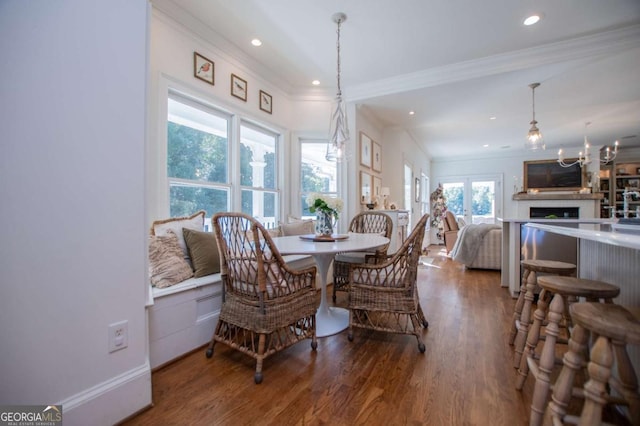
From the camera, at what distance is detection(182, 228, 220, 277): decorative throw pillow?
2.22 metres

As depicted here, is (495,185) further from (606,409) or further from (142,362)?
(142,362)

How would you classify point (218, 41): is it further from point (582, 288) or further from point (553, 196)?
point (553, 196)

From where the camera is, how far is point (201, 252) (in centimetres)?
226

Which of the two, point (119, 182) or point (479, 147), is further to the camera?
point (479, 147)

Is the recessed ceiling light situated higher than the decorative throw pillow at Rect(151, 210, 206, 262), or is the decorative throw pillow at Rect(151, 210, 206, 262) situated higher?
the recessed ceiling light

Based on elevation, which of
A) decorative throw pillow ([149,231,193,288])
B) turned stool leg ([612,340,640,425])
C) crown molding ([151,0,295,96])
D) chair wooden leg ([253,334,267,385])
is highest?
crown molding ([151,0,295,96])

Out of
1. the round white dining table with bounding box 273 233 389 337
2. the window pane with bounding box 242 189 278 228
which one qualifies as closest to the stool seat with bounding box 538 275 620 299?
the round white dining table with bounding box 273 233 389 337

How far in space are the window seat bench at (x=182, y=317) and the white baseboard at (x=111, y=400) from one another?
373mm

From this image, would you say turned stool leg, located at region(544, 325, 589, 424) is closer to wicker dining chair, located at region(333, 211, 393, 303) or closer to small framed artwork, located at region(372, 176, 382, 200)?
wicker dining chair, located at region(333, 211, 393, 303)

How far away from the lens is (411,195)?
681 cm

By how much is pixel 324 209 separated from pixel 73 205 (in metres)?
1.62

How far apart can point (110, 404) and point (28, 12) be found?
5.51ft

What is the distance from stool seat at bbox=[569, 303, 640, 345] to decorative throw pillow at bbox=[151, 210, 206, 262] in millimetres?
2345

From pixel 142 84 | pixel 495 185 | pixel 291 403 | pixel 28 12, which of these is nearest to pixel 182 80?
pixel 142 84
